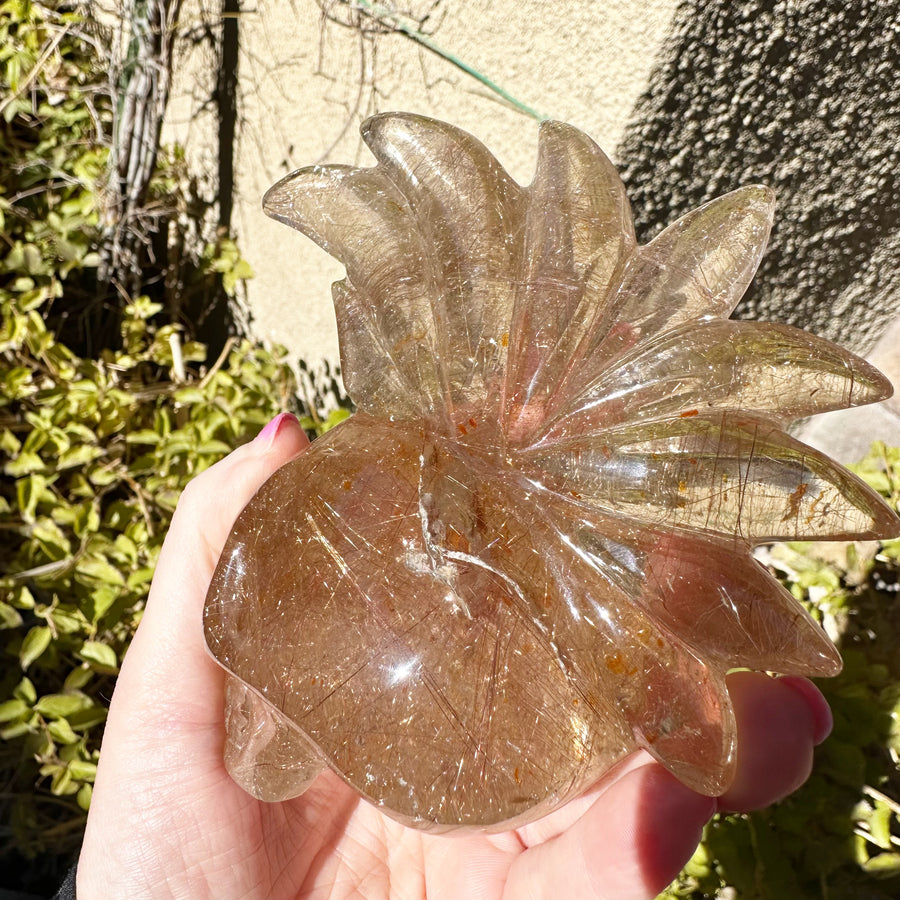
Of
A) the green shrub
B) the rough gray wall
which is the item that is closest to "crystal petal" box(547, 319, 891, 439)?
the rough gray wall

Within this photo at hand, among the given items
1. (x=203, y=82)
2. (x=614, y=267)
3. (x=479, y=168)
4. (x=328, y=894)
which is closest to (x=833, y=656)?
(x=614, y=267)

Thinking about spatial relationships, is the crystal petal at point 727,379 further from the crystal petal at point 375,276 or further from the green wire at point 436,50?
the green wire at point 436,50

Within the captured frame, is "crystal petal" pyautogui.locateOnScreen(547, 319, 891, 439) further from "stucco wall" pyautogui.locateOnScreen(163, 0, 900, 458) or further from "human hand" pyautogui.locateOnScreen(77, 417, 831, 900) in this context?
"stucco wall" pyautogui.locateOnScreen(163, 0, 900, 458)

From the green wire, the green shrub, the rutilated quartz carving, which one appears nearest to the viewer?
the rutilated quartz carving

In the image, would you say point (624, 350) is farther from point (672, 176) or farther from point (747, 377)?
point (672, 176)

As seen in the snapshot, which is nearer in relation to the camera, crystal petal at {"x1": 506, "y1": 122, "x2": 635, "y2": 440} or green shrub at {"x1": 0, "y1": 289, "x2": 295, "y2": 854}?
crystal petal at {"x1": 506, "y1": 122, "x2": 635, "y2": 440}

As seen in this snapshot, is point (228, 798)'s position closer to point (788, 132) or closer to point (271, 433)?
point (271, 433)

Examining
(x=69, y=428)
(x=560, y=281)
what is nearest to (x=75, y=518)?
(x=69, y=428)
